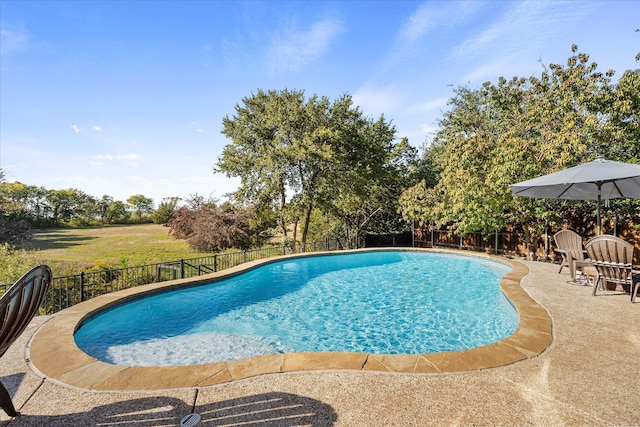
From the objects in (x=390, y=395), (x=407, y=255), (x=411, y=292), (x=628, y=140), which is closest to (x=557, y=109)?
(x=628, y=140)

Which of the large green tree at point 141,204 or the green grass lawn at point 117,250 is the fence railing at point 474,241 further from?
the large green tree at point 141,204

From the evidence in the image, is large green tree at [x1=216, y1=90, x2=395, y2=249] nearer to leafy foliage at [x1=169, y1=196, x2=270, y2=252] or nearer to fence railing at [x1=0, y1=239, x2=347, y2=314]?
leafy foliage at [x1=169, y1=196, x2=270, y2=252]

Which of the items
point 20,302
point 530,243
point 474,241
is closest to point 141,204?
point 474,241

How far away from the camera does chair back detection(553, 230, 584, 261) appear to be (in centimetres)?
642

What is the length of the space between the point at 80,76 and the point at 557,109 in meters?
15.7

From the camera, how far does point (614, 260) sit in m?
5.19

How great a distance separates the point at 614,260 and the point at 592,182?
1772 mm

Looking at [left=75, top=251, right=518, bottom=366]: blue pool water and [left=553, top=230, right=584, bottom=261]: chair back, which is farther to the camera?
[left=553, top=230, right=584, bottom=261]: chair back

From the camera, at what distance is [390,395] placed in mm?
2535

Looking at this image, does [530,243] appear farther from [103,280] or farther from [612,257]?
[103,280]

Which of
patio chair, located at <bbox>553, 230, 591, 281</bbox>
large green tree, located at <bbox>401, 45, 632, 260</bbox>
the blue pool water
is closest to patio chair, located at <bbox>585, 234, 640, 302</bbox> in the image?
patio chair, located at <bbox>553, 230, 591, 281</bbox>

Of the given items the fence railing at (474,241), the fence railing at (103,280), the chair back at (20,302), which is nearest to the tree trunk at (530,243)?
the fence railing at (474,241)

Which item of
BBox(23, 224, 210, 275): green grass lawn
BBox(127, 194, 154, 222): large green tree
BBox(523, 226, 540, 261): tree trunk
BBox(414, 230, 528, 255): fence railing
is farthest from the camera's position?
BBox(127, 194, 154, 222): large green tree

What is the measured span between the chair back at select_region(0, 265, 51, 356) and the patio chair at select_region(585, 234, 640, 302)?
7.47m
